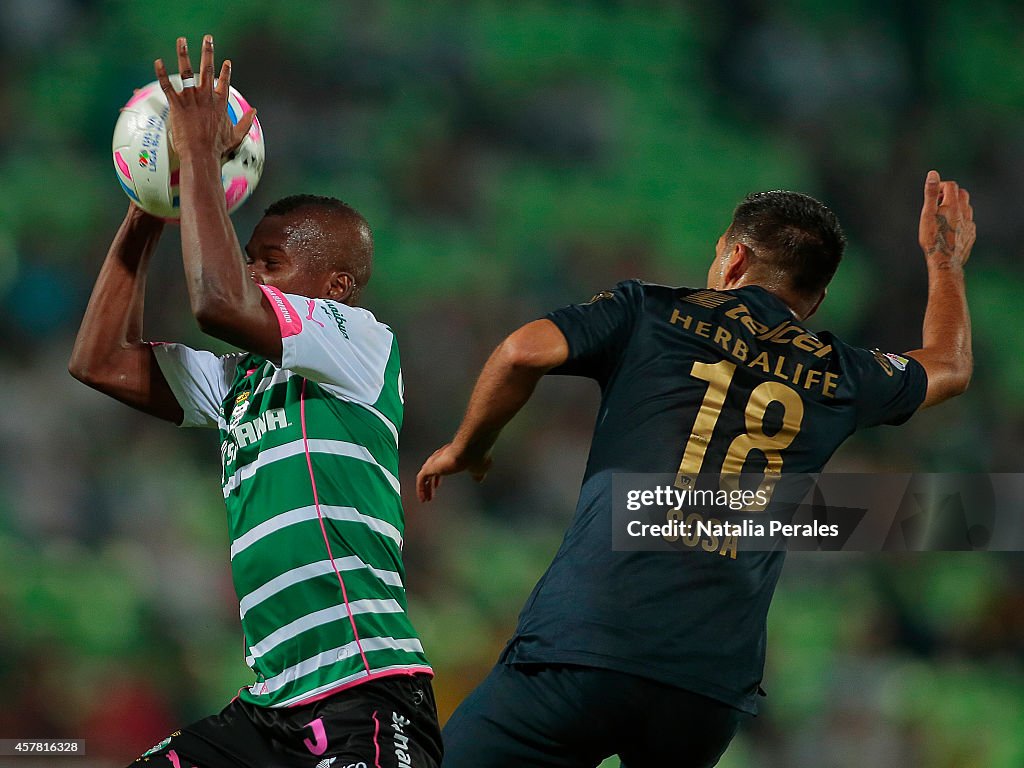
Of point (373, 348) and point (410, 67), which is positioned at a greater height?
point (410, 67)

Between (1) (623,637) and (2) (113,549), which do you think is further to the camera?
(2) (113,549)

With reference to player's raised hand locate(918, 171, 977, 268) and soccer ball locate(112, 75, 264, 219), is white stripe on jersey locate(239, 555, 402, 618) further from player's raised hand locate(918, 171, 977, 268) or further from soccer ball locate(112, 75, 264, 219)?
player's raised hand locate(918, 171, 977, 268)

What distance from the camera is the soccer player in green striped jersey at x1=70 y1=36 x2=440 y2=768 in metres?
2.44

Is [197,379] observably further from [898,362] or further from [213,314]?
[898,362]

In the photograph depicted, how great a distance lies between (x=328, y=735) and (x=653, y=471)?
921mm

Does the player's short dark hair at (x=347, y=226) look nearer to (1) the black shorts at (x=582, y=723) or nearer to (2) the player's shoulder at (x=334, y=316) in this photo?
(2) the player's shoulder at (x=334, y=316)

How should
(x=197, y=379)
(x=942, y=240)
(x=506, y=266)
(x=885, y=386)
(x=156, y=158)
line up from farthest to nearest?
(x=506, y=266)
(x=942, y=240)
(x=197, y=379)
(x=885, y=386)
(x=156, y=158)

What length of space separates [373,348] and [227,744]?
3.19ft

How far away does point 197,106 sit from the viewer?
2.53 m

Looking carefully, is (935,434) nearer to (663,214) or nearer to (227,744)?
(663,214)

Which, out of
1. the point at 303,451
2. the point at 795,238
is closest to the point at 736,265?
the point at 795,238

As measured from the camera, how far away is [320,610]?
255 cm

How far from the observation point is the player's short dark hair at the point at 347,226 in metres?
3.03

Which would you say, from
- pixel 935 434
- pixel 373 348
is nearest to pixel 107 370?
pixel 373 348
